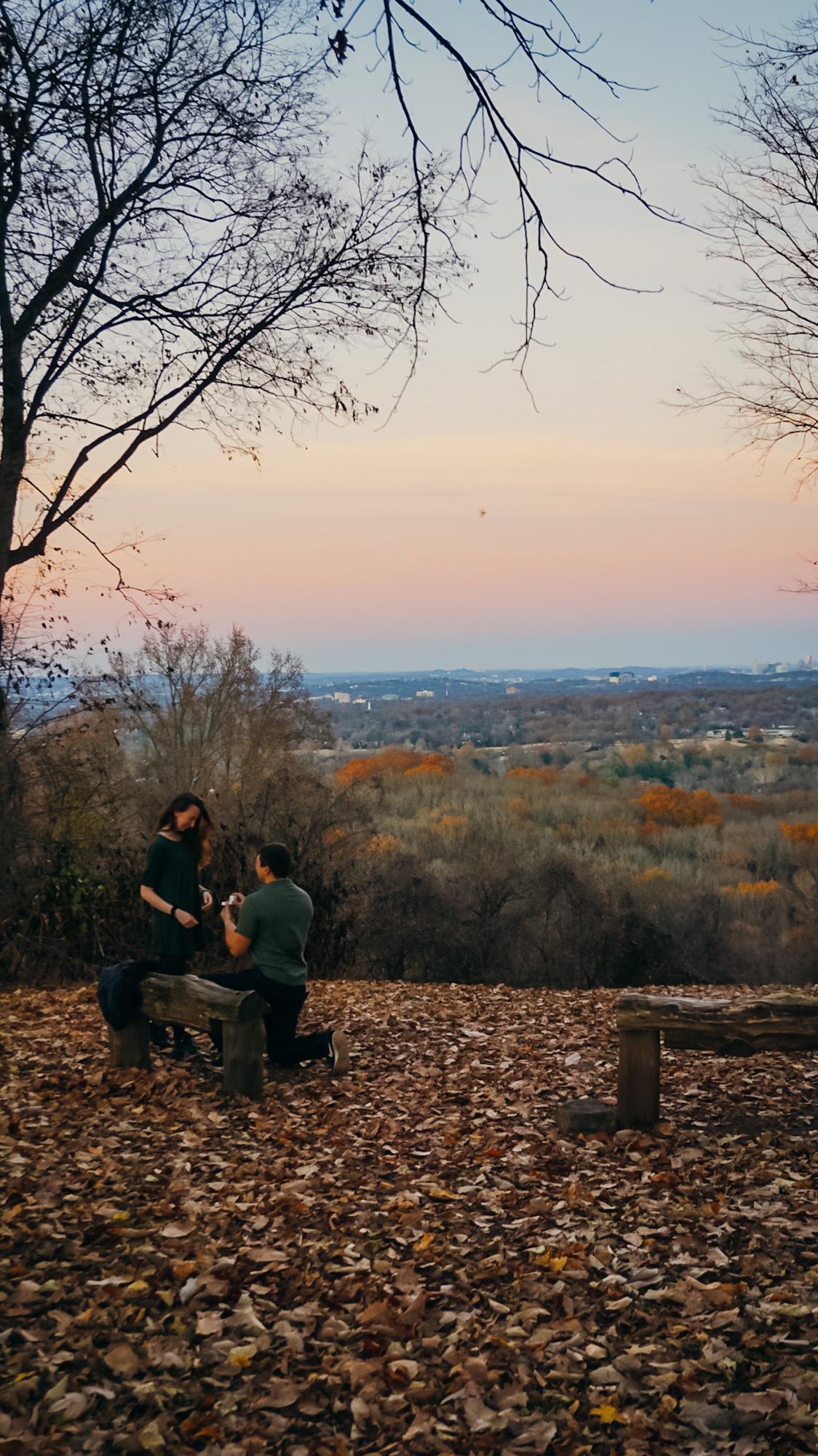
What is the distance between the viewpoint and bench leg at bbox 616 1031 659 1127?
6.43 metres

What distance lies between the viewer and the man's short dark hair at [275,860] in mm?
7230

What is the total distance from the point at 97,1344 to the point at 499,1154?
8.71 ft

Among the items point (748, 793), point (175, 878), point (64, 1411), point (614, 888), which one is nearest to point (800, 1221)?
point (64, 1411)

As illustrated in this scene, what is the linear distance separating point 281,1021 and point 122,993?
3.42ft

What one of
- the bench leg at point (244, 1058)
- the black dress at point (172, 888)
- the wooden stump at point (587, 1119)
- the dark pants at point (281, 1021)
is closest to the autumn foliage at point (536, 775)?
the dark pants at point (281, 1021)

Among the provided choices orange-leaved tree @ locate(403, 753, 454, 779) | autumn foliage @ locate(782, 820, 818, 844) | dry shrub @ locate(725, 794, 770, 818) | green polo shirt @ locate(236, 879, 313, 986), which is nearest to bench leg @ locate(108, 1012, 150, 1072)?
green polo shirt @ locate(236, 879, 313, 986)

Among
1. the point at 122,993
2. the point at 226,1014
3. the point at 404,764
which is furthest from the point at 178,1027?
the point at 404,764

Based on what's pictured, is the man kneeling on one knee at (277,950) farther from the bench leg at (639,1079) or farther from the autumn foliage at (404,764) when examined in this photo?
the autumn foliage at (404,764)

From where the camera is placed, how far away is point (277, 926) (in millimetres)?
7234

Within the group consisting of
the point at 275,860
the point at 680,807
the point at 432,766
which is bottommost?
the point at 680,807

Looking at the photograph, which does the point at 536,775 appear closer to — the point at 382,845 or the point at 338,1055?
the point at 382,845

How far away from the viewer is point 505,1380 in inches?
156

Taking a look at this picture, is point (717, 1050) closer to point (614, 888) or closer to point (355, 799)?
point (355, 799)

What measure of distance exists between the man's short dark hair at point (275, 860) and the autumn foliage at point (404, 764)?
165ft
